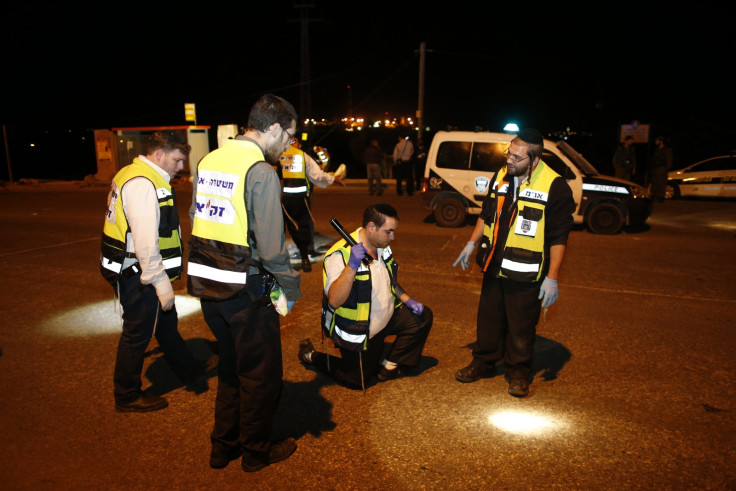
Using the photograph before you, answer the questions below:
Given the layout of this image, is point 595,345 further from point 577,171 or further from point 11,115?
point 11,115

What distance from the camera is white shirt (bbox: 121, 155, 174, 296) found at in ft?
10.6

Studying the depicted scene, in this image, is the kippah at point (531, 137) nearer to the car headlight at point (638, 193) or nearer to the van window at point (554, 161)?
the van window at point (554, 161)

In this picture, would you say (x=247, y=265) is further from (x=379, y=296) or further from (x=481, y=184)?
(x=481, y=184)

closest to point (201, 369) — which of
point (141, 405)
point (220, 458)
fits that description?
point (141, 405)

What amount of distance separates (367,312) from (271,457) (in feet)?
3.59

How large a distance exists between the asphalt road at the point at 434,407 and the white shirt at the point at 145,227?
39.7 inches

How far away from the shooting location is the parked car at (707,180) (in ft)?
49.1

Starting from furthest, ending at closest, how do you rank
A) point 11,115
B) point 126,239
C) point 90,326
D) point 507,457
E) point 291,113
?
point 11,115 < point 90,326 < point 126,239 < point 507,457 < point 291,113

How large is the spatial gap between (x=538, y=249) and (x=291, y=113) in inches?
77.2

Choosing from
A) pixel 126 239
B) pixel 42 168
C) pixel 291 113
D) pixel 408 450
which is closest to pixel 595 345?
pixel 408 450

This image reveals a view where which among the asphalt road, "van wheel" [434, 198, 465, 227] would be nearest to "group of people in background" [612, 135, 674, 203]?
"van wheel" [434, 198, 465, 227]

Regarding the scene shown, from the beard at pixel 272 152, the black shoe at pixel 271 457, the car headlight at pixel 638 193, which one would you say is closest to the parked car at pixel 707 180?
the car headlight at pixel 638 193

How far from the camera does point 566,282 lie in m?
6.92

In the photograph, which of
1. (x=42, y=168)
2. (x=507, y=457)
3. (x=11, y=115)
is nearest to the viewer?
(x=507, y=457)
